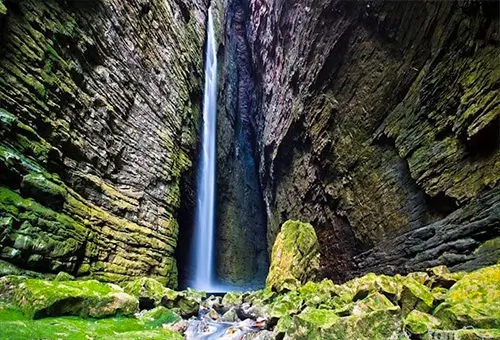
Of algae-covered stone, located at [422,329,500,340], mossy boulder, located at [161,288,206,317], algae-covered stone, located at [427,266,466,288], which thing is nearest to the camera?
algae-covered stone, located at [422,329,500,340]

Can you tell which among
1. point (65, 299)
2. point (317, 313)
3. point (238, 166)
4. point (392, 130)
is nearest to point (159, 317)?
point (65, 299)

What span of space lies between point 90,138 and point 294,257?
9846 millimetres

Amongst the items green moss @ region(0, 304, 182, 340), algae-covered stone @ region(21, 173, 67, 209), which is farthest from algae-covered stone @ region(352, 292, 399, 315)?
algae-covered stone @ region(21, 173, 67, 209)

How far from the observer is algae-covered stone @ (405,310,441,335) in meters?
4.02

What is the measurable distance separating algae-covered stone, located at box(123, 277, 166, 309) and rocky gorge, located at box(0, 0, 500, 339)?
56 millimetres

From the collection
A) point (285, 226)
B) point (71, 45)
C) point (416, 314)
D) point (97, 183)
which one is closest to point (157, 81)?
point (71, 45)

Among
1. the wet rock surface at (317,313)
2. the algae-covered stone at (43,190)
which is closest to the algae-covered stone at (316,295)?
the wet rock surface at (317,313)

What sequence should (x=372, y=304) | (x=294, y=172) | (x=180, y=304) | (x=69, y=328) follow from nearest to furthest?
1. (x=69, y=328)
2. (x=372, y=304)
3. (x=180, y=304)
4. (x=294, y=172)

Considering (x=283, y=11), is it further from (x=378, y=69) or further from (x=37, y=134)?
(x=37, y=134)

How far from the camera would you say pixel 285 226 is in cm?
1589

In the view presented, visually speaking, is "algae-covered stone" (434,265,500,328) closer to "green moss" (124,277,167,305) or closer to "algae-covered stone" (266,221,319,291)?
"green moss" (124,277,167,305)

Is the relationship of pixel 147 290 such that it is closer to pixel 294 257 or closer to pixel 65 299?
pixel 65 299

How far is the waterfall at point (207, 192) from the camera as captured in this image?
22.1 m

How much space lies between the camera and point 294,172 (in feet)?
68.3
